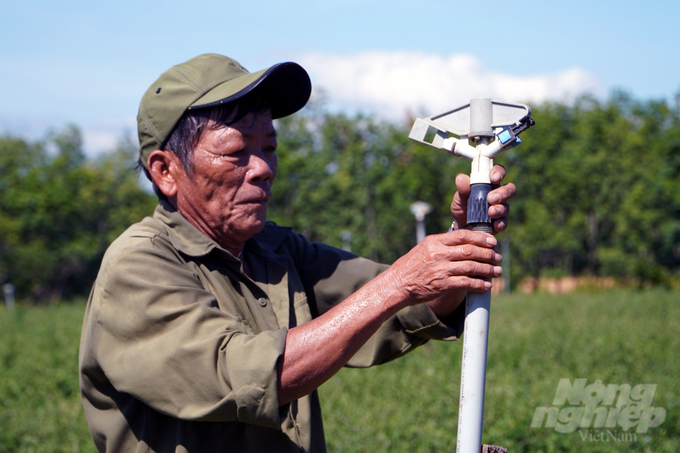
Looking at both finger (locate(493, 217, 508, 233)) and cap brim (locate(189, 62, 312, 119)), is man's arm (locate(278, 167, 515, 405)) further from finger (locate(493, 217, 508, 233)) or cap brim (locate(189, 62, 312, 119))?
cap brim (locate(189, 62, 312, 119))

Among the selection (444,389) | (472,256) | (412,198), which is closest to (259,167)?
A: (472,256)

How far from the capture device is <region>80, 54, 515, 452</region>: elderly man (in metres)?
1.38

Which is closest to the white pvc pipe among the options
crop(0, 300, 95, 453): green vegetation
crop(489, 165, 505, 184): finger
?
crop(489, 165, 505, 184): finger

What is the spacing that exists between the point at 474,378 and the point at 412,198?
101 feet

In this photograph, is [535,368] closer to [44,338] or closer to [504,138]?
[504,138]

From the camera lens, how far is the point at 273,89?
1.81 meters

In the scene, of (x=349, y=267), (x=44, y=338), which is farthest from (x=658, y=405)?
(x=44, y=338)

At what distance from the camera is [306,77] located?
1894 mm

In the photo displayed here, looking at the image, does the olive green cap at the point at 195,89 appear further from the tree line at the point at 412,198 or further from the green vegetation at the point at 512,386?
the tree line at the point at 412,198

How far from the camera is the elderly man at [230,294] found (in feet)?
4.52

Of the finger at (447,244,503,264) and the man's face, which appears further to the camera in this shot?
the man's face

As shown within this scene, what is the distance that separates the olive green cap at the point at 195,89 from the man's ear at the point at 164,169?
0.02 metres

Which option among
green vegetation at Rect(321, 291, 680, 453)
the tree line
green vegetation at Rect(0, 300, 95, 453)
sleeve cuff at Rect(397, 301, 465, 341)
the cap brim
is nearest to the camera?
the cap brim

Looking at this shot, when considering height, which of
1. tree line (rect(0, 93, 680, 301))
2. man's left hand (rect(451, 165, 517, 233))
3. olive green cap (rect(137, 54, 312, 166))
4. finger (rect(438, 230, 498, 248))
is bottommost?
tree line (rect(0, 93, 680, 301))
